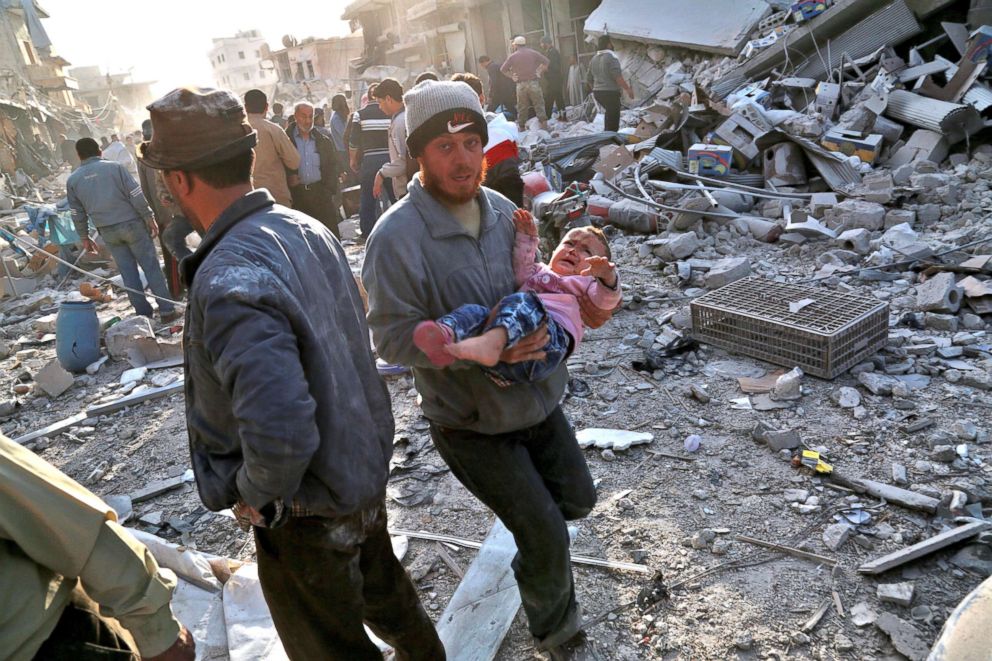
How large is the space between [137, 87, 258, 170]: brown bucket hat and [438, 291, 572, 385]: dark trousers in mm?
786

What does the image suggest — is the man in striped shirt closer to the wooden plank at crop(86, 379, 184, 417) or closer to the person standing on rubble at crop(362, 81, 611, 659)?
the wooden plank at crop(86, 379, 184, 417)

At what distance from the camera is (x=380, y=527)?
2.22 m

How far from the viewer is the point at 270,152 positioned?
679cm

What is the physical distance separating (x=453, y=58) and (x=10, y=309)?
23.2m

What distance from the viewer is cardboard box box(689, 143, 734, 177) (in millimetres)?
9211

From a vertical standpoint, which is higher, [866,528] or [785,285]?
[785,285]

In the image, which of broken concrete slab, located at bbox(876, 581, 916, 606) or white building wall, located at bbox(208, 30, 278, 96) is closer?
broken concrete slab, located at bbox(876, 581, 916, 606)

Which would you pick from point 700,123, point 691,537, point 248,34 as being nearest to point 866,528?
point 691,537

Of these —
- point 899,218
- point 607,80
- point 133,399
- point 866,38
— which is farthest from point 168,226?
point 866,38

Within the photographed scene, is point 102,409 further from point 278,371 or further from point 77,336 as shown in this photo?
point 278,371

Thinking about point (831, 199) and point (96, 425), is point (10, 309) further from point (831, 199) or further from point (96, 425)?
point (831, 199)

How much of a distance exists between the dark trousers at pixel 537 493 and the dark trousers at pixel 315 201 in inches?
225

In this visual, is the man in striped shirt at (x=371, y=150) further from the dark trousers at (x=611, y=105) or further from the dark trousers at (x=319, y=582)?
the dark trousers at (x=319, y=582)

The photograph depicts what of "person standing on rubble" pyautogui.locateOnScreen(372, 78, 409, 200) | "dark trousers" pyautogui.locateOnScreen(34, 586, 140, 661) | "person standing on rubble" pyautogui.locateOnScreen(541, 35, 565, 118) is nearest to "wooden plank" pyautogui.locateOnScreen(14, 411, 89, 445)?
"person standing on rubble" pyautogui.locateOnScreen(372, 78, 409, 200)
